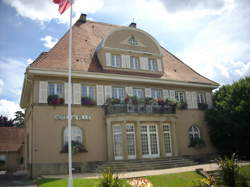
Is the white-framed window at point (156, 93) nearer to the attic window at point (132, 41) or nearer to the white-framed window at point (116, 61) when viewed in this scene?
the white-framed window at point (116, 61)

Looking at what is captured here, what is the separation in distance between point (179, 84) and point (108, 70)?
22.3 ft

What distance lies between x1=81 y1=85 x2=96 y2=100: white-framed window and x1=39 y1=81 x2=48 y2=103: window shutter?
2.84m

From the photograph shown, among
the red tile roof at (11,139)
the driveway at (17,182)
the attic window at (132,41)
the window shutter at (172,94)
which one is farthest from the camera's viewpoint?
the red tile roof at (11,139)

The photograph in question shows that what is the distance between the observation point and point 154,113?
831 inches

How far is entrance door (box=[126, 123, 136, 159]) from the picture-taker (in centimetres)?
2030

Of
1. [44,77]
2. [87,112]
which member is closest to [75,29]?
[44,77]

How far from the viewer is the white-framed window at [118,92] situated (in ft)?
70.8

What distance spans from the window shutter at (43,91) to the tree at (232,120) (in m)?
14.8

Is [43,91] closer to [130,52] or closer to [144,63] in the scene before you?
[130,52]

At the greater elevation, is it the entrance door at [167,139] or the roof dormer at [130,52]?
the roof dormer at [130,52]

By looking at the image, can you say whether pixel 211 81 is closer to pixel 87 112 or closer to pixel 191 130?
pixel 191 130

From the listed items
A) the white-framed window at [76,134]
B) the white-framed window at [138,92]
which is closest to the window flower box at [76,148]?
the white-framed window at [76,134]

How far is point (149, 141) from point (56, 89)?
8.44 metres

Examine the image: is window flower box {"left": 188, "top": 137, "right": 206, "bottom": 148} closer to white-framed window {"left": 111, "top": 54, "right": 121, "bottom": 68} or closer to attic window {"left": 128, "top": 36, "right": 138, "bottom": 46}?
white-framed window {"left": 111, "top": 54, "right": 121, "bottom": 68}
